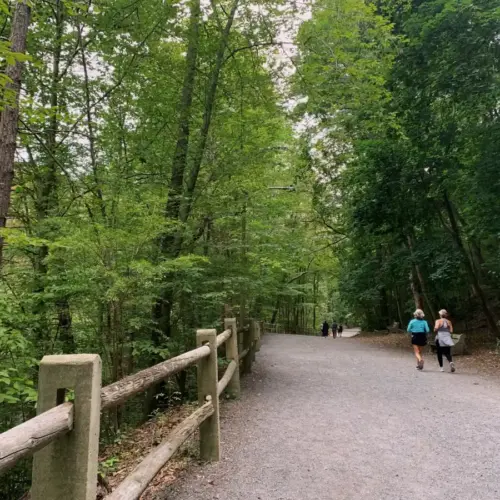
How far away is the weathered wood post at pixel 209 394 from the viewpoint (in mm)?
3811

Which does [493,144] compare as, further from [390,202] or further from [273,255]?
[273,255]

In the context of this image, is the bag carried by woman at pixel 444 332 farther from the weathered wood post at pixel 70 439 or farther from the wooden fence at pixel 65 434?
the weathered wood post at pixel 70 439

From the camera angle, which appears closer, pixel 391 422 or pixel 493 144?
pixel 391 422

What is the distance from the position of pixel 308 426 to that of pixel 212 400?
5.64ft

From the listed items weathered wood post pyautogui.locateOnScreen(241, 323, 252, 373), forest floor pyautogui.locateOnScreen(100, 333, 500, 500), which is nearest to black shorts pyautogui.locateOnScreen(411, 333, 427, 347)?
forest floor pyautogui.locateOnScreen(100, 333, 500, 500)

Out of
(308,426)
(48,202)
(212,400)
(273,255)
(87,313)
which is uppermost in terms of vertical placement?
(48,202)

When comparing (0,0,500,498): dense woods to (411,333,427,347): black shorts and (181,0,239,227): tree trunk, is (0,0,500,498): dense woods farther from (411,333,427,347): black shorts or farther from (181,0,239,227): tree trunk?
(411,333,427,347): black shorts

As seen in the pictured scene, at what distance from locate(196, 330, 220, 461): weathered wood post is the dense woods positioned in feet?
6.06

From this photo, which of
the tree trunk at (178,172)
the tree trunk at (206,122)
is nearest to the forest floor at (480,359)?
the tree trunk at (178,172)

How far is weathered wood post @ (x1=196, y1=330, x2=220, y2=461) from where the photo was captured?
150 inches

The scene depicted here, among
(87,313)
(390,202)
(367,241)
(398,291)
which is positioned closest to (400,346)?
(367,241)

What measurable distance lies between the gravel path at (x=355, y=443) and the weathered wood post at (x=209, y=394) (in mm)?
160

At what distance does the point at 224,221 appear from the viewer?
8180mm

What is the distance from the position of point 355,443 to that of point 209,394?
1.75 meters
